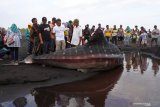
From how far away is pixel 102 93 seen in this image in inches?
343

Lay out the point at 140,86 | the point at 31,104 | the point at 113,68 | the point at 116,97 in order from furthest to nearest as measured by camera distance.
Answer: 1. the point at 113,68
2. the point at 140,86
3. the point at 116,97
4. the point at 31,104

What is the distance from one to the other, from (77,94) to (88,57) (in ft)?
12.7

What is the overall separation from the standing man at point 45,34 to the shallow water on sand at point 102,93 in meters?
4.14

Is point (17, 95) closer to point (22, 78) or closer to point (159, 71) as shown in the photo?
point (22, 78)

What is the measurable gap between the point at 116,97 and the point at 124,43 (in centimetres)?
2154

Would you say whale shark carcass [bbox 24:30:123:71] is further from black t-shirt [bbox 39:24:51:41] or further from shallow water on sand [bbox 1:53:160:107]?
black t-shirt [bbox 39:24:51:41]

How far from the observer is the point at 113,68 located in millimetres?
13883

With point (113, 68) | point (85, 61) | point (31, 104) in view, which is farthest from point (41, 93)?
point (113, 68)

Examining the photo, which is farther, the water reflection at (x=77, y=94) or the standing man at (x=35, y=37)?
the standing man at (x=35, y=37)

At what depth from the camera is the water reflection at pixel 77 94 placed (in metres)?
7.55

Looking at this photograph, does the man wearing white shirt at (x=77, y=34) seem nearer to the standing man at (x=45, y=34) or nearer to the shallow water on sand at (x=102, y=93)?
the standing man at (x=45, y=34)

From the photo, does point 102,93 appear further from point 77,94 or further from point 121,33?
point 121,33

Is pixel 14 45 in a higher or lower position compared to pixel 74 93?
higher

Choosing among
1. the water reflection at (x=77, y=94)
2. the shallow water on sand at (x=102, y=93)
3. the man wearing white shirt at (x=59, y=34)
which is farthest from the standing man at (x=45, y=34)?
the water reflection at (x=77, y=94)
